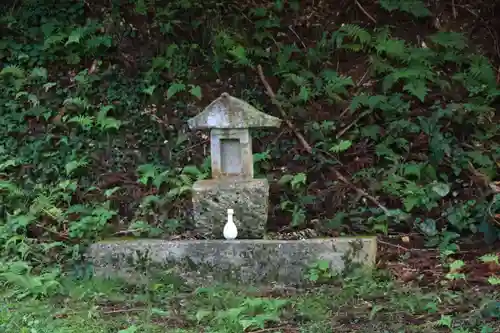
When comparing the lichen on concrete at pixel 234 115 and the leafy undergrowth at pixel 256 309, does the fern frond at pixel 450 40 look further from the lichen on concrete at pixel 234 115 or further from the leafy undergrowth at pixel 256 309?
the leafy undergrowth at pixel 256 309

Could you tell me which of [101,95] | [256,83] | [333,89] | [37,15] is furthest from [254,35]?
[37,15]

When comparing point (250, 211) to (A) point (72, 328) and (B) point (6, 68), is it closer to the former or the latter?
(A) point (72, 328)

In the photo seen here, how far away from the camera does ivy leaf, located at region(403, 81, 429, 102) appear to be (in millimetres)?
8289

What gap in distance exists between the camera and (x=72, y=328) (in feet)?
17.2

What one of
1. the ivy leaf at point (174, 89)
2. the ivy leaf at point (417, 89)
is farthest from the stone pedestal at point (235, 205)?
the ivy leaf at point (417, 89)

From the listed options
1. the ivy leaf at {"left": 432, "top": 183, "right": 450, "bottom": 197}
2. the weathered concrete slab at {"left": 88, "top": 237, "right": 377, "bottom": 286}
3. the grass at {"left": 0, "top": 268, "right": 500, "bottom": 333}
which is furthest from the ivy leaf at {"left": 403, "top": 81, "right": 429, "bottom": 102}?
the grass at {"left": 0, "top": 268, "right": 500, "bottom": 333}

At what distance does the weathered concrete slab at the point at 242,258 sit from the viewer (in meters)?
6.54

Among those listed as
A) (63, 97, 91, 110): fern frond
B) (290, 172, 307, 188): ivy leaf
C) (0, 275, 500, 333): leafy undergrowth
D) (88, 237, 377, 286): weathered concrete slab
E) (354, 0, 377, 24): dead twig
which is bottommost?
(0, 275, 500, 333): leafy undergrowth

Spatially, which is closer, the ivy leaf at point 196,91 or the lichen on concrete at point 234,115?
the lichen on concrete at point 234,115

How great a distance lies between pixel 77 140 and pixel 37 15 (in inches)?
90.1

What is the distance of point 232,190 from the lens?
6.81 meters

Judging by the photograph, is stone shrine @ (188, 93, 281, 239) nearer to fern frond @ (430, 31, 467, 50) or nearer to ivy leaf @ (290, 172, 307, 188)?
ivy leaf @ (290, 172, 307, 188)

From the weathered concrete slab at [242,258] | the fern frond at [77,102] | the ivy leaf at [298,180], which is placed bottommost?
the weathered concrete slab at [242,258]

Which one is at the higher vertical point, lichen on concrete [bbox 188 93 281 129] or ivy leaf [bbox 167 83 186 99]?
ivy leaf [bbox 167 83 186 99]
